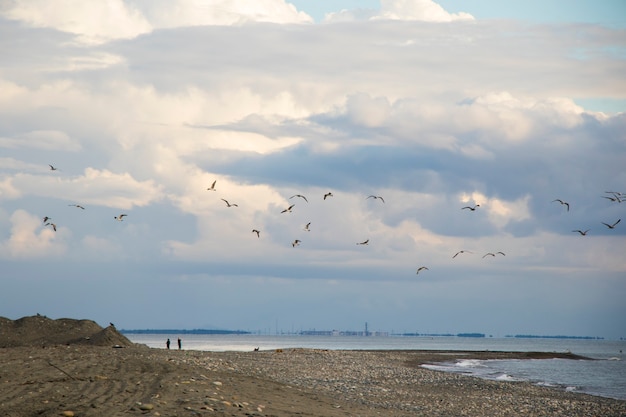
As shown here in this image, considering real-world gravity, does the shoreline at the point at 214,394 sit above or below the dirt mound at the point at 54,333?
below

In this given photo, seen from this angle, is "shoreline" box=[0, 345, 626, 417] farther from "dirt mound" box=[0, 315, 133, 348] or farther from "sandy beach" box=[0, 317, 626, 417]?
"dirt mound" box=[0, 315, 133, 348]

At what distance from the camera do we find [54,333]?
57.5 metres

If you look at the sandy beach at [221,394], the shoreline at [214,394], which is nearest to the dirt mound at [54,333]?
the shoreline at [214,394]

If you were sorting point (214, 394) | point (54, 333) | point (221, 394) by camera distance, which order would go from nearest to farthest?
point (214, 394) → point (221, 394) → point (54, 333)

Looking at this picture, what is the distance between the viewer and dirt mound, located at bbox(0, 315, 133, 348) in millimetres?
54094

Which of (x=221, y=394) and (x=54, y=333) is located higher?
(x=54, y=333)

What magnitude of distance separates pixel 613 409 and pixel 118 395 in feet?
97.5

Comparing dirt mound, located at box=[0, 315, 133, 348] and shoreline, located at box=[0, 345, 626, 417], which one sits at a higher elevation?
dirt mound, located at box=[0, 315, 133, 348]

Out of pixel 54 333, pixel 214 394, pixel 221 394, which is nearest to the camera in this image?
pixel 214 394

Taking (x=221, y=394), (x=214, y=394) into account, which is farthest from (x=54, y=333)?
(x=214, y=394)

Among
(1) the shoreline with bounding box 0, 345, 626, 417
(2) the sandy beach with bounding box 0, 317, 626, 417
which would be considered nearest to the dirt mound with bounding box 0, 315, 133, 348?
(1) the shoreline with bounding box 0, 345, 626, 417

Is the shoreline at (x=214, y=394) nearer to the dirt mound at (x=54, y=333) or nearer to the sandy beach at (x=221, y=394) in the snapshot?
the sandy beach at (x=221, y=394)

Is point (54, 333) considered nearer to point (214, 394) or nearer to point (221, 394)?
point (221, 394)

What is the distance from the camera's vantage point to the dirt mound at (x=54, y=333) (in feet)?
177
